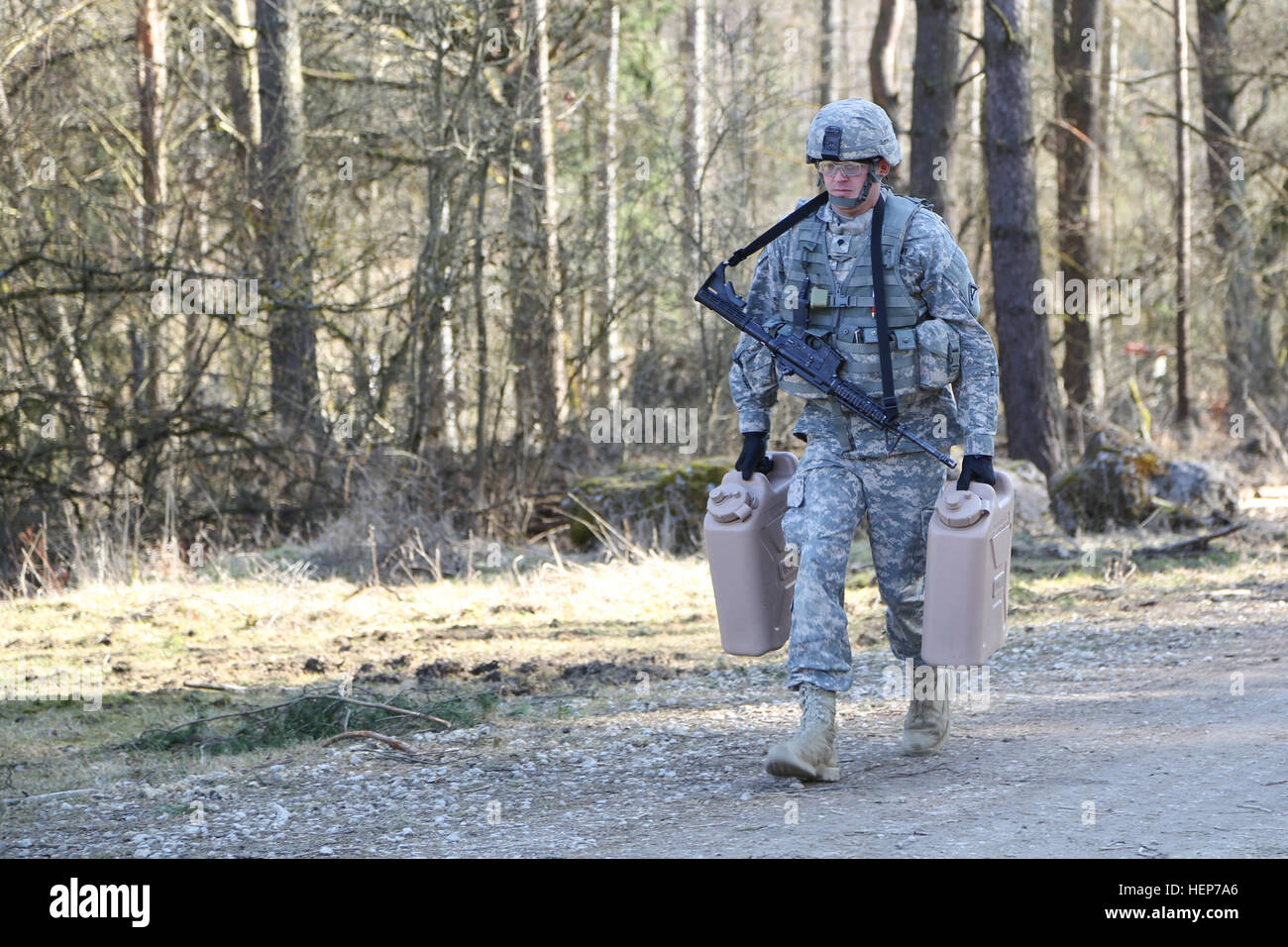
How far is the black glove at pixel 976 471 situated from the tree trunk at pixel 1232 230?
11.9 m

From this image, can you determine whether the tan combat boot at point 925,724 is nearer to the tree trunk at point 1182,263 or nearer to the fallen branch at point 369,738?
the fallen branch at point 369,738

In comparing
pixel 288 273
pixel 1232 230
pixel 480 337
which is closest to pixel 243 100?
pixel 288 273

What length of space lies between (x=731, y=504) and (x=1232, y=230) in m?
12.9

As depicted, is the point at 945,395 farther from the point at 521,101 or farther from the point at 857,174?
the point at 521,101

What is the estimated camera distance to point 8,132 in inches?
393

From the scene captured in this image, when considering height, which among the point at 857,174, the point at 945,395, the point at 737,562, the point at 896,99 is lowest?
the point at 737,562

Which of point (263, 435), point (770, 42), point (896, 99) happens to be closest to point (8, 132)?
point (263, 435)

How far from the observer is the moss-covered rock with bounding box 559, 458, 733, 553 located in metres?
10.4

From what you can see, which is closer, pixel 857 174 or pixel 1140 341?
pixel 857 174

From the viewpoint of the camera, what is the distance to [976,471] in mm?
4527

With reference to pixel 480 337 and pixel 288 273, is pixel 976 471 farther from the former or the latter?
pixel 480 337

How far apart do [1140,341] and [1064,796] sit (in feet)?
57.3

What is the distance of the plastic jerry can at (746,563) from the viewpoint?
4766mm
